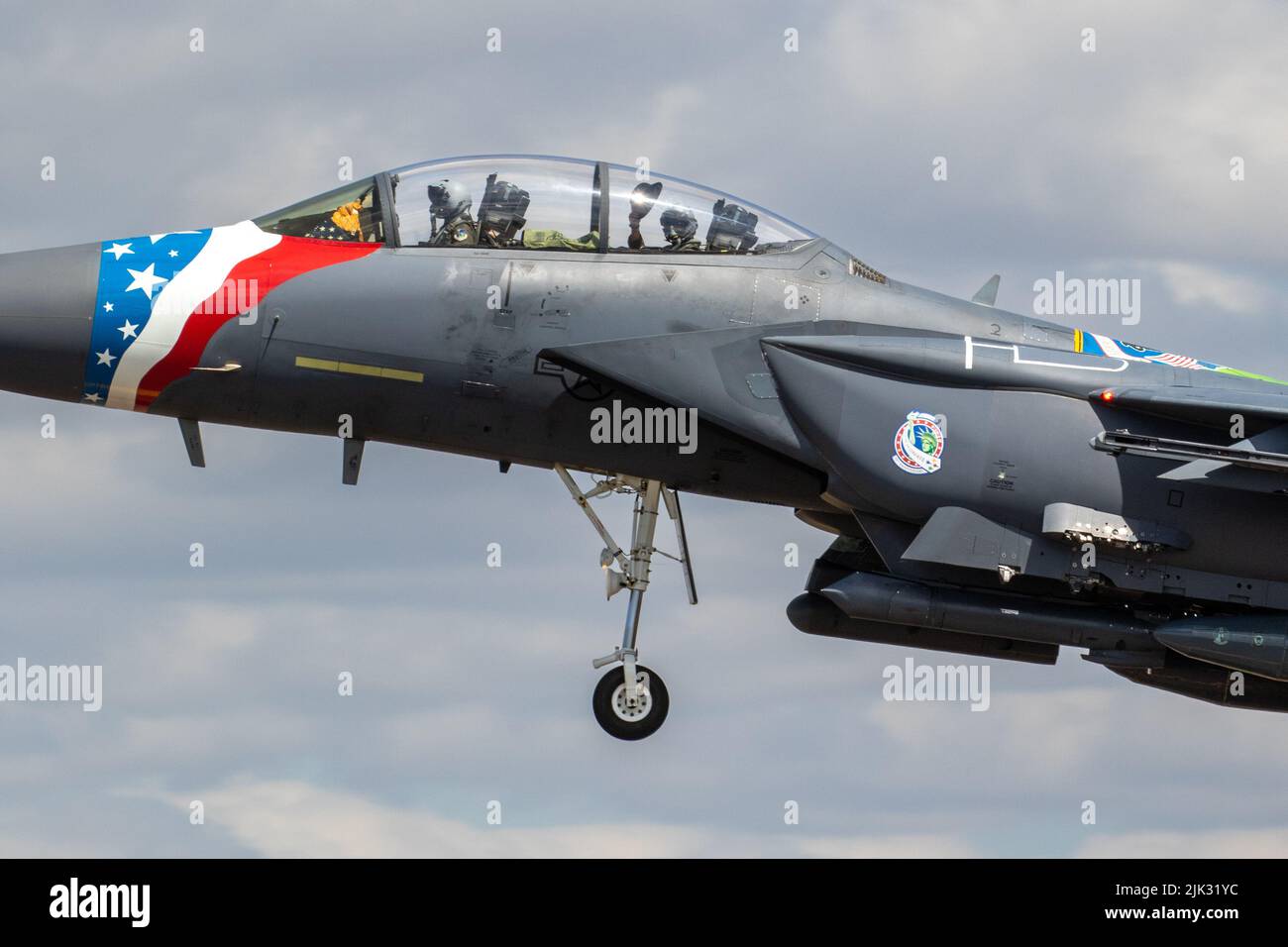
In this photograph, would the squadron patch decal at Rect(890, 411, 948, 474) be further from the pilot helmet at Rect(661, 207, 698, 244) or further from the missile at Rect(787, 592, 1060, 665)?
the pilot helmet at Rect(661, 207, 698, 244)

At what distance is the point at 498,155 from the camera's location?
1728 centimetres

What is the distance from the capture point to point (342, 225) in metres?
17.0

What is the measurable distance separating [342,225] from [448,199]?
87 centimetres

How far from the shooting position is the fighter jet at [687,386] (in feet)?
53.8

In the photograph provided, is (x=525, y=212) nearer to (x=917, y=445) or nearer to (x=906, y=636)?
(x=917, y=445)

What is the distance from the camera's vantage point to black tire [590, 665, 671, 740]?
1705cm

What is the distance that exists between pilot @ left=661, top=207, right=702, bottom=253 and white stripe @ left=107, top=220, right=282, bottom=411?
334 cm

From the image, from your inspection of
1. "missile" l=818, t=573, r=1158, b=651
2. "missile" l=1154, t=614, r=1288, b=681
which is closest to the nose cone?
"missile" l=818, t=573, r=1158, b=651

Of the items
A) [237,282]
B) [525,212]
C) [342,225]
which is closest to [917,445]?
[525,212]

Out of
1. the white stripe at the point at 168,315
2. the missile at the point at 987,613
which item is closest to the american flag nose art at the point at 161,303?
the white stripe at the point at 168,315

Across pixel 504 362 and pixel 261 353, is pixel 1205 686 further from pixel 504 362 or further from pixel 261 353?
pixel 261 353

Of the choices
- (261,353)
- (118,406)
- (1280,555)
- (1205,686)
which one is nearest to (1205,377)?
(1280,555)

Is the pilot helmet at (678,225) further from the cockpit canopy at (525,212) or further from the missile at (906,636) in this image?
the missile at (906,636)

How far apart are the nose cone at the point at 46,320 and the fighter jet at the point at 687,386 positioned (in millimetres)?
21
